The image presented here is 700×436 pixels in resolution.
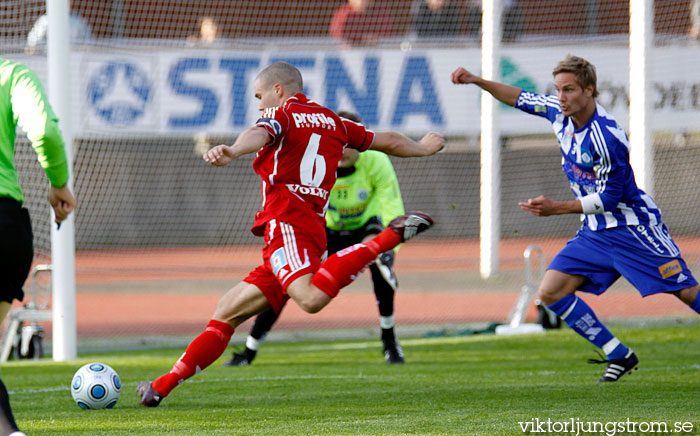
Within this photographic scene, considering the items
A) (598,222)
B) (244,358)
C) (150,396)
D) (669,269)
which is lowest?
(244,358)

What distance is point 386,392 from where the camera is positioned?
6133 mm

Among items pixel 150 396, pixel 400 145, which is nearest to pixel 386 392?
pixel 150 396

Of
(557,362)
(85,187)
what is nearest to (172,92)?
(85,187)

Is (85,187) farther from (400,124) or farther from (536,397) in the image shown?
(536,397)

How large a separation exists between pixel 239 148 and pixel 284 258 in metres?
0.88

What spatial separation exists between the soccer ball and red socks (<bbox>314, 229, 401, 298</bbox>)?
1494 mm

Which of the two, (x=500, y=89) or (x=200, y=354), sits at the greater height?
(x=500, y=89)

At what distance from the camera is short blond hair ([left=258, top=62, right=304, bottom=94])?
546 cm

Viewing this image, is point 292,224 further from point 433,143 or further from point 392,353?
point 392,353

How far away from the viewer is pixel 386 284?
8.09 metres

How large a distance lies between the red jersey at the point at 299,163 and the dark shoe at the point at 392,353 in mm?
2800

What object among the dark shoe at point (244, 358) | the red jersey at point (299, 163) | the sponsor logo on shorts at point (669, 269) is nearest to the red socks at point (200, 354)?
the red jersey at point (299, 163)

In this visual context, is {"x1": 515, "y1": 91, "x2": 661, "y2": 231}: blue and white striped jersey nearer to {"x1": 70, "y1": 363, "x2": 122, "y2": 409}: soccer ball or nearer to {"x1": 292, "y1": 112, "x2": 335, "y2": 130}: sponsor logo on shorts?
{"x1": 292, "y1": 112, "x2": 335, "y2": 130}: sponsor logo on shorts

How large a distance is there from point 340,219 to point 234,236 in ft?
32.8
